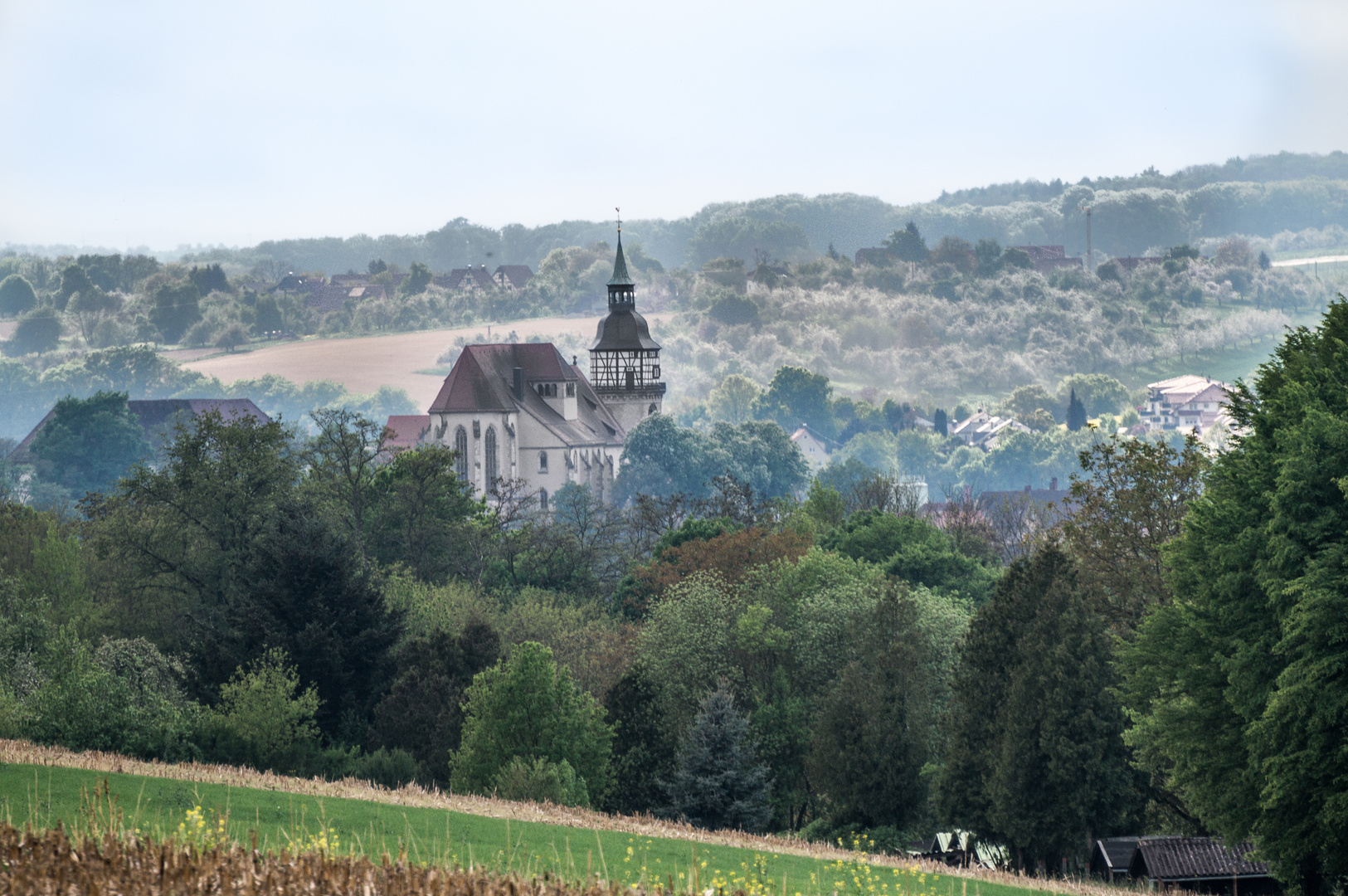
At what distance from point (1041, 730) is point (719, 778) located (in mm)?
9667

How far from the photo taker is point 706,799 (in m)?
40.8

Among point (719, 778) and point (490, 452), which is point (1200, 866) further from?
point (490, 452)

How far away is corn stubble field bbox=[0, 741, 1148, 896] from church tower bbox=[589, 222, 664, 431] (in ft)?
412

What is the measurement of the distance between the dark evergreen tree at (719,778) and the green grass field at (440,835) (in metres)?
16.1

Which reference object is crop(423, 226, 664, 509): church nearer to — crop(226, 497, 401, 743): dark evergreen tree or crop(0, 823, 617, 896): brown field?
crop(226, 497, 401, 743): dark evergreen tree

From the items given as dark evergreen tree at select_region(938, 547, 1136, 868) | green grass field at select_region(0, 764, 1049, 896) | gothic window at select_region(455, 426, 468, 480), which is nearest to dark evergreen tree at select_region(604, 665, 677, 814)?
dark evergreen tree at select_region(938, 547, 1136, 868)

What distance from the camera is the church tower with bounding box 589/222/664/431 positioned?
6171 inches

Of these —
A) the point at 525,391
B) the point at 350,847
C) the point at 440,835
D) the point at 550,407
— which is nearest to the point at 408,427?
the point at 550,407

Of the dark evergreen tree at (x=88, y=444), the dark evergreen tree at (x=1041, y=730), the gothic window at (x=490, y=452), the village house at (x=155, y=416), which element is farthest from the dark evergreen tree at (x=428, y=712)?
the village house at (x=155, y=416)

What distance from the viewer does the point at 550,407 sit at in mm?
145250

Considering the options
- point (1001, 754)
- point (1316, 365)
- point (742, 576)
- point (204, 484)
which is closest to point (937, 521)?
point (742, 576)

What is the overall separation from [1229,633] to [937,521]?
3885 inches

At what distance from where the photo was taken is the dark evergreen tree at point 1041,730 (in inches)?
1336

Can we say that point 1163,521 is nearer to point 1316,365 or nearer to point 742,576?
point 1316,365
